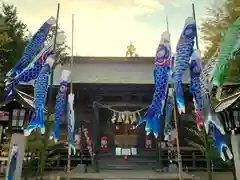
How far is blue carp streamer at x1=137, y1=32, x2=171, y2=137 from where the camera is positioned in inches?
261

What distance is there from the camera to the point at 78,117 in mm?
15719

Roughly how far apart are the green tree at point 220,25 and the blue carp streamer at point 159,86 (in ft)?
11.8

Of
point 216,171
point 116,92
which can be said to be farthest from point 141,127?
point 216,171

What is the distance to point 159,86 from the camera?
6.93 meters

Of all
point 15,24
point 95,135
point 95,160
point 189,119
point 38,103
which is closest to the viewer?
point 38,103

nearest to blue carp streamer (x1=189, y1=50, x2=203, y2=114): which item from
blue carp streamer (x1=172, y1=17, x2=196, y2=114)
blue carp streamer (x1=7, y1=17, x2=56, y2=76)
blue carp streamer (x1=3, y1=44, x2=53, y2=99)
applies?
blue carp streamer (x1=172, y1=17, x2=196, y2=114)

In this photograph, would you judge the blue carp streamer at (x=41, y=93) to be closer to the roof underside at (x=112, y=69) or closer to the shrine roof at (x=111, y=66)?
the roof underside at (x=112, y=69)

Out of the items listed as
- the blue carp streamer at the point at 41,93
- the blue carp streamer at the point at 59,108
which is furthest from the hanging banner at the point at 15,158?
the blue carp streamer at the point at 41,93

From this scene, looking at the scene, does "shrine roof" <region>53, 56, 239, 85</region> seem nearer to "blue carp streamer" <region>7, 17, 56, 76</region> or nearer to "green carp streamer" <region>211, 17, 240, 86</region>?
"blue carp streamer" <region>7, 17, 56, 76</region>

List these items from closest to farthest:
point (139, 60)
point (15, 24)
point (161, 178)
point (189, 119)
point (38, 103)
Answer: point (38, 103) → point (161, 178) → point (189, 119) → point (15, 24) → point (139, 60)

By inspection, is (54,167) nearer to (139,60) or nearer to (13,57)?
(13,57)

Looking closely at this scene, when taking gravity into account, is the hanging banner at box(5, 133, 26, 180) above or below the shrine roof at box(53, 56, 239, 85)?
below

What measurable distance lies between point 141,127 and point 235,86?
695 cm

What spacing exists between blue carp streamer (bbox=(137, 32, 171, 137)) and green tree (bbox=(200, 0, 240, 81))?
11.8 feet
